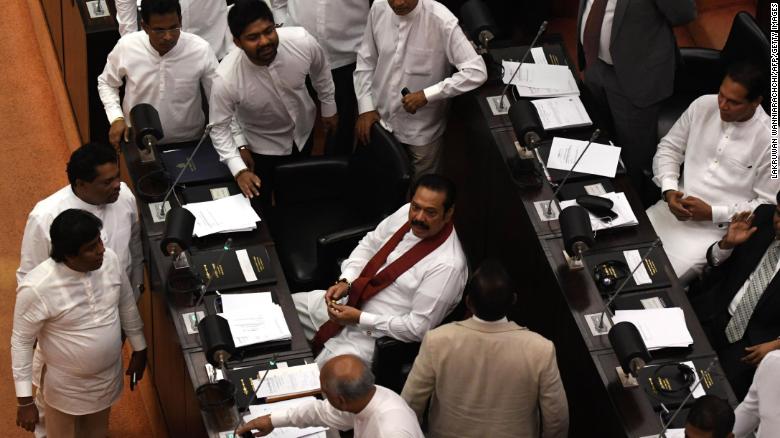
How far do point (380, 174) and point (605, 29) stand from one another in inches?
51.6

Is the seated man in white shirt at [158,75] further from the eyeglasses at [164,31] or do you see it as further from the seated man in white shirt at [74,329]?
the seated man in white shirt at [74,329]

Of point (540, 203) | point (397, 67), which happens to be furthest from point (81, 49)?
point (540, 203)

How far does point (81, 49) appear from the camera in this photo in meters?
6.79

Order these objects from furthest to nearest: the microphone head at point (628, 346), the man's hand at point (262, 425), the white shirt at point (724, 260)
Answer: the white shirt at point (724, 260) → the microphone head at point (628, 346) → the man's hand at point (262, 425)

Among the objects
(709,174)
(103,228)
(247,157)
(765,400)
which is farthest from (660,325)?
(103,228)

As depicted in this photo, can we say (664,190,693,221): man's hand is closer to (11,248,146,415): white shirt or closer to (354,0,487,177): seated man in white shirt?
(354,0,487,177): seated man in white shirt

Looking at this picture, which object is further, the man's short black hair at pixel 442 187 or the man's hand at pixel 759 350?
the man's short black hair at pixel 442 187

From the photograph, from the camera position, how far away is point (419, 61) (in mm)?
6223

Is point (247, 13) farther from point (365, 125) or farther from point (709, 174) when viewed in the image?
point (709, 174)

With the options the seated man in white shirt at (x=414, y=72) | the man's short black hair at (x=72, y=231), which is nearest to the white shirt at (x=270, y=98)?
the seated man in white shirt at (x=414, y=72)

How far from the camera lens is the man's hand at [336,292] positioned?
553cm

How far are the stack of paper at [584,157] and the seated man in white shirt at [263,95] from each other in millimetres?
1103

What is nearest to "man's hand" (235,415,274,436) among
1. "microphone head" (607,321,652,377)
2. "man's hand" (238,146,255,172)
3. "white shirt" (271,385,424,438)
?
"white shirt" (271,385,424,438)

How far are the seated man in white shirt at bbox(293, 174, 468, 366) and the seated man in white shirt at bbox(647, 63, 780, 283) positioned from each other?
113 cm
